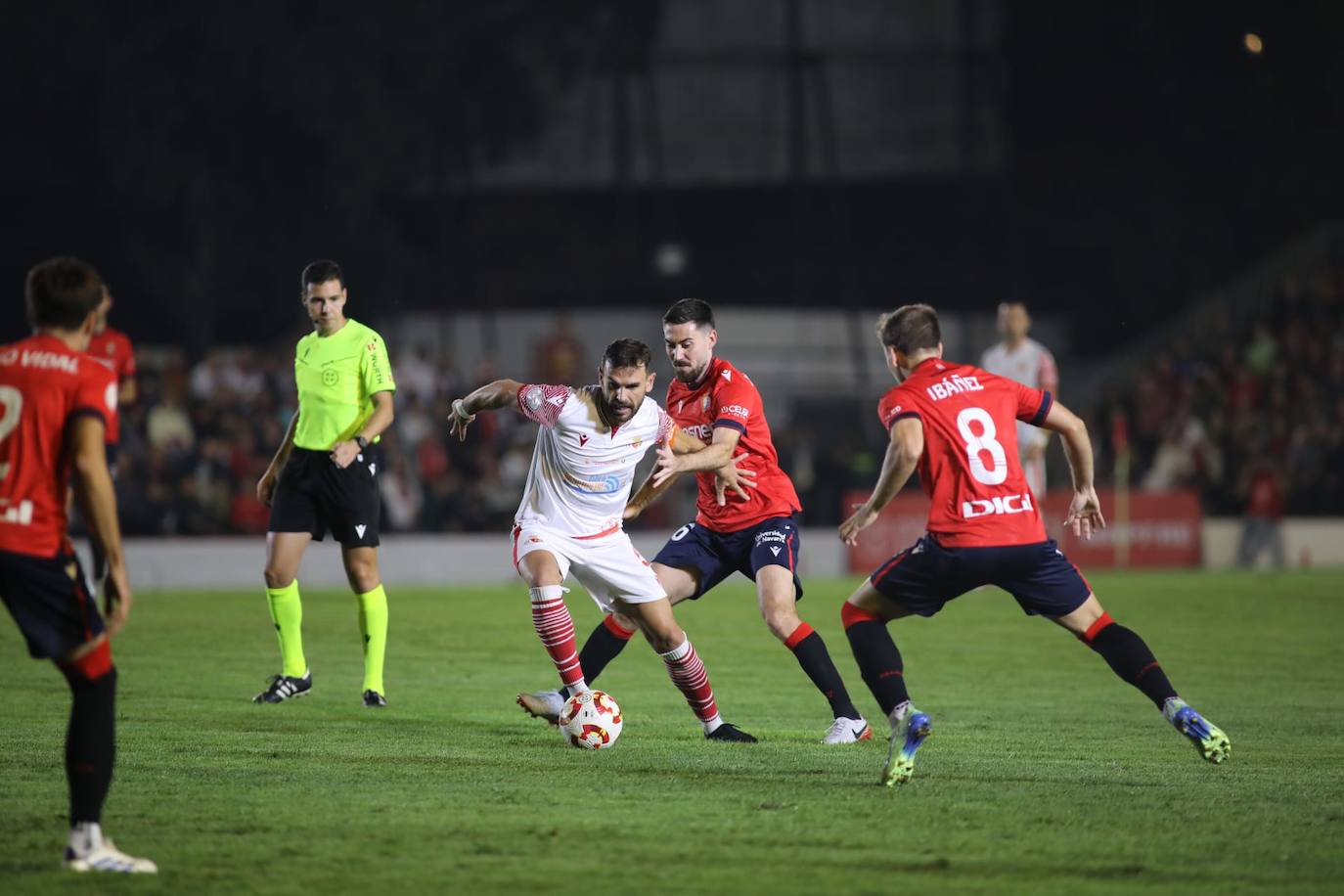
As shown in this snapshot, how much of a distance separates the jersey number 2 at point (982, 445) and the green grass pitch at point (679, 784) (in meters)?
1.32

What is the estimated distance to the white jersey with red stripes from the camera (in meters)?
8.23

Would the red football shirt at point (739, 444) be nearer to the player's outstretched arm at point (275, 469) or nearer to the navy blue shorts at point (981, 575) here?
the navy blue shorts at point (981, 575)

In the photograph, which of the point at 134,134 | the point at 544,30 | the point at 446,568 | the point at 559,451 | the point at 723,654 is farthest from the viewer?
the point at 544,30

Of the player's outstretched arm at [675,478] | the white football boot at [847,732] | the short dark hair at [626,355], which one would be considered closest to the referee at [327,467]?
the player's outstretched arm at [675,478]

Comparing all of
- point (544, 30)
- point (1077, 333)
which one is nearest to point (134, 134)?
point (544, 30)

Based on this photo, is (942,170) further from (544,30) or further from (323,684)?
(323,684)

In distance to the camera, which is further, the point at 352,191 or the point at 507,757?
the point at 352,191

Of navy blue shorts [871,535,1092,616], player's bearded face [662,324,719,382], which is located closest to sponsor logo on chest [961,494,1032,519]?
navy blue shorts [871,535,1092,616]

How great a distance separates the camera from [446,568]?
21.9 meters

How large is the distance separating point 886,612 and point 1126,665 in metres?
1.07

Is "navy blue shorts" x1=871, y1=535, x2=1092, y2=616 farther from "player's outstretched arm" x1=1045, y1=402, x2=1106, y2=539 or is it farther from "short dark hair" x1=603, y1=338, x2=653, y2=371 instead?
"short dark hair" x1=603, y1=338, x2=653, y2=371

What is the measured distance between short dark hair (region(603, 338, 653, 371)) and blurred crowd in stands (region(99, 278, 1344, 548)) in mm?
14152

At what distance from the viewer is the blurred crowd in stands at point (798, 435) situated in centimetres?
2158

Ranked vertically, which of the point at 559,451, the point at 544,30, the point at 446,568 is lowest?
the point at 446,568
